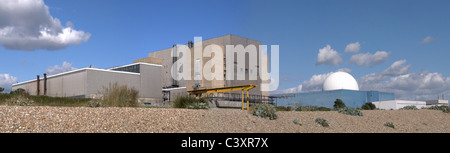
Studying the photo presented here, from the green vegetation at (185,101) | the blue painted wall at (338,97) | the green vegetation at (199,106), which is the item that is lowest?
the blue painted wall at (338,97)

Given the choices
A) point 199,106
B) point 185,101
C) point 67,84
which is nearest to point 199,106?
point 199,106

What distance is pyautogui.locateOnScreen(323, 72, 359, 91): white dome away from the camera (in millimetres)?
75438

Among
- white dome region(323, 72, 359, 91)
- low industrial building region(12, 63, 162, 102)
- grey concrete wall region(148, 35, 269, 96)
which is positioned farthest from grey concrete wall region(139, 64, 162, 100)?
white dome region(323, 72, 359, 91)

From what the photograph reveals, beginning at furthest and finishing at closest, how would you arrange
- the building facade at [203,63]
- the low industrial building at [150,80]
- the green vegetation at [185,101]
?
the building facade at [203,63]
the low industrial building at [150,80]
the green vegetation at [185,101]

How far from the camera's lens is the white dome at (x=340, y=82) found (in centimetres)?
7544

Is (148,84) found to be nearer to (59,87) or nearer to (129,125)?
(59,87)

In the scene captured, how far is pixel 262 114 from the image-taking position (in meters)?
15.9

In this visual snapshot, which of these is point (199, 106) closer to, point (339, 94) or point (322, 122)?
point (322, 122)

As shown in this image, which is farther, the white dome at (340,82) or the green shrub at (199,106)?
the white dome at (340,82)

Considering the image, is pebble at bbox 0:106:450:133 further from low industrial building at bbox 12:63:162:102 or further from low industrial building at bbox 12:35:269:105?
low industrial building at bbox 12:63:162:102

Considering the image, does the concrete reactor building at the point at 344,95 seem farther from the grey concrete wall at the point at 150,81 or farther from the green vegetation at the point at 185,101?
the green vegetation at the point at 185,101

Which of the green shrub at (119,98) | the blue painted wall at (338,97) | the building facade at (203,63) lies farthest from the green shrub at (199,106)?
the blue painted wall at (338,97)

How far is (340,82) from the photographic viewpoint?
7550 centimetres
